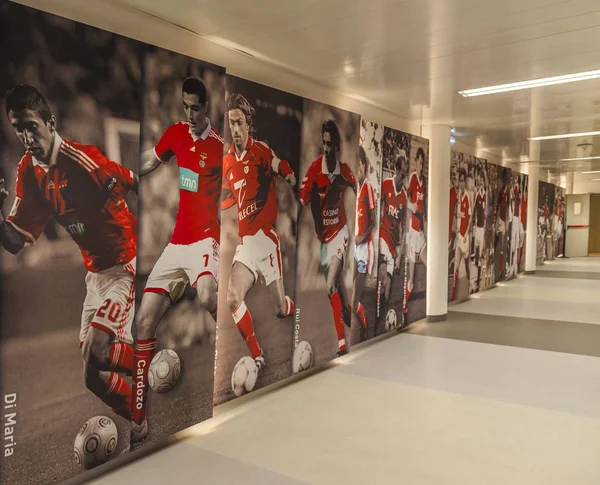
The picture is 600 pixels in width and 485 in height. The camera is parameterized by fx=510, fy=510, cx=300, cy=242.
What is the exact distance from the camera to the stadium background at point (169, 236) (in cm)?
400

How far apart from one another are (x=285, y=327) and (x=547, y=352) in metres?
4.33

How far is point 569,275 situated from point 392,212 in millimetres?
12622

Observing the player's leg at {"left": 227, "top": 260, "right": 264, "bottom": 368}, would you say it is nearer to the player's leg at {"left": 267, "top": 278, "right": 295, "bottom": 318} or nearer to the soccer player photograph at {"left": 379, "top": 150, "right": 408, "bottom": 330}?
the player's leg at {"left": 267, "top": 278, "right": 295, "bottom": 318}

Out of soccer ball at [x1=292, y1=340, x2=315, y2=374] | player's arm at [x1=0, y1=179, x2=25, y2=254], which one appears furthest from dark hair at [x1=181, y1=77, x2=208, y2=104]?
soccer ball at [x1=292, y1=340, x2=315, y2=374]

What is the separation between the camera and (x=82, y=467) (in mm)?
3555

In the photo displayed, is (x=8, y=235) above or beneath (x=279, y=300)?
above

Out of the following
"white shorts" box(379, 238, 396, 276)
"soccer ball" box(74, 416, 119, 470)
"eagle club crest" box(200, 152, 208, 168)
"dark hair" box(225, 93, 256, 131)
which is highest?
"dark hair" box(225, 93, 256, 131)

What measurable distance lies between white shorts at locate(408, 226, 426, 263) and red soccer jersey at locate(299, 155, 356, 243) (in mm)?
2325

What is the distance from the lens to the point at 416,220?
8.79 m

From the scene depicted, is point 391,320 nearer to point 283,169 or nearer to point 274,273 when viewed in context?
point 274,273

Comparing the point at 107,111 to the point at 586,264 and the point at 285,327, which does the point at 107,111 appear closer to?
the point at 285,327

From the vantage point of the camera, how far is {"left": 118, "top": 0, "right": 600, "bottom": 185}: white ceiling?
4070 mm

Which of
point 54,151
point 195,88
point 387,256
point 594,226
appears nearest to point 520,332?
point 387,256

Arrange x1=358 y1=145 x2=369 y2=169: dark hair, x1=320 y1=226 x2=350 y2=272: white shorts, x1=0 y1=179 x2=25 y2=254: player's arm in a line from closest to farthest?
x1=0 y1=179 x2=25 y2=254: player's arm → x1=320 y1=226 x2=350 y2=272: white shorts → x1=358 y1=145 x2=369 y2=169: dark hair
